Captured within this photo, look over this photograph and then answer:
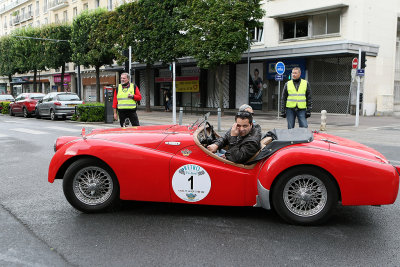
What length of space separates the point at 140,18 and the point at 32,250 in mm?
24943

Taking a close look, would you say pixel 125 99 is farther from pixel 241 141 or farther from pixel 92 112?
pixel 92 112

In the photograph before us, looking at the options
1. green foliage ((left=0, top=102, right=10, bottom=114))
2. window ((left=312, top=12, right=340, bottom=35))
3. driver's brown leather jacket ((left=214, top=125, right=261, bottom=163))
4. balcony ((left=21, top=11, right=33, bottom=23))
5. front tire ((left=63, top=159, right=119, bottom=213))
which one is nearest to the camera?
driver's brown leather jacket ((left=214, top=125, right=261, bottom=163))

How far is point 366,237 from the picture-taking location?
3600mm

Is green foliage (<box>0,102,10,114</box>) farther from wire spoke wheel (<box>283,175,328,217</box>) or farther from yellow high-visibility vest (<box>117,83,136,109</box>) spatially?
wire spoke wheel (<box>283,175,328,217</box>)

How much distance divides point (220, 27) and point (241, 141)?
18371 mm

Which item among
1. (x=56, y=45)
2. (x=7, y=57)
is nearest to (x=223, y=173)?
(x=56, y=45)

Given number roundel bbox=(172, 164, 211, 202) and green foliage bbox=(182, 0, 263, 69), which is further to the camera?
green foliage bbox=(182, 0, 263, 69)

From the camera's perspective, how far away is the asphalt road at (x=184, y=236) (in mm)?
3096

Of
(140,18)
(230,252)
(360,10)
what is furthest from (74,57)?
(230,252)

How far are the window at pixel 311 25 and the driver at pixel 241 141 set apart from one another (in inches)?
844

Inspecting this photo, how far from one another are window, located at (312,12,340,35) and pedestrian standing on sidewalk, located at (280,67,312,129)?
1688cm

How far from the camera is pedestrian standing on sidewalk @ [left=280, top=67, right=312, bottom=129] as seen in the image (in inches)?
331

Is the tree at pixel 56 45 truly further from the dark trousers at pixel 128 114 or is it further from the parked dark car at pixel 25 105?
the dark trousers at pixel 128 114

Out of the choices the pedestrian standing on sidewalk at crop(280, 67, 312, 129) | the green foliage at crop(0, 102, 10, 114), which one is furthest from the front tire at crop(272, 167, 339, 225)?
the green foliage at crop(0, 102, 10, 114)
